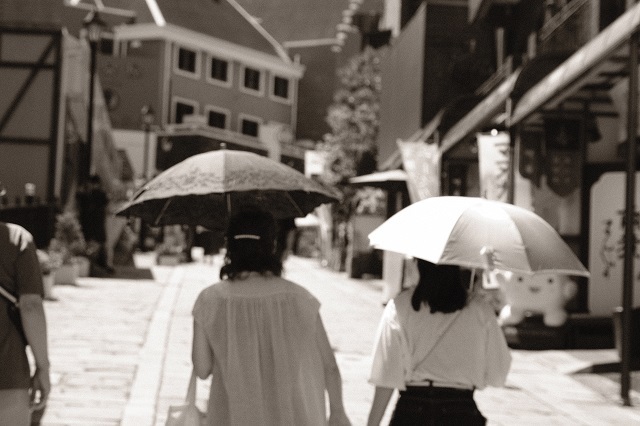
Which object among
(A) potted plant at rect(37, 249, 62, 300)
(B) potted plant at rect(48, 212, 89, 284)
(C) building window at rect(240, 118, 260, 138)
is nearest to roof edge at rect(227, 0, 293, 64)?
(C) building window at rect(240, 118, 260, 138)

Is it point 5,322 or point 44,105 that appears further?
point 44,105

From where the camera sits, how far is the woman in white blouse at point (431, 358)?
5.19 m

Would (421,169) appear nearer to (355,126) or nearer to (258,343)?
(258,343)

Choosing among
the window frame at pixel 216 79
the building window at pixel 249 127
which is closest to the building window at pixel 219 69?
the window frame at pixel 216 79

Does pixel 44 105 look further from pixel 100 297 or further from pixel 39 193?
pixel 100 297

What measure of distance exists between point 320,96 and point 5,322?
65.0 metres

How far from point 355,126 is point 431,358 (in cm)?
3637

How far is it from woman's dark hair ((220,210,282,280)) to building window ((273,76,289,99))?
6393 centimetres

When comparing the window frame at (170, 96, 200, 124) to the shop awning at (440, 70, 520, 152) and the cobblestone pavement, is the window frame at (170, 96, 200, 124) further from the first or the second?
the shop awning at (440, 70, 520, 152)

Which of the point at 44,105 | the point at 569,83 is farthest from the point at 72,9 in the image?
the point at 569,83

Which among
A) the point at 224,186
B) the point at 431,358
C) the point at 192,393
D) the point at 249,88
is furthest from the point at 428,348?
the point at 249,88

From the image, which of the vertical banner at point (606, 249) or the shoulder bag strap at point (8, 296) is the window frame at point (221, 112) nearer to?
the vertical banner at point (606, 249)

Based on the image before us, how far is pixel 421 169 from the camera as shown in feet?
64.3

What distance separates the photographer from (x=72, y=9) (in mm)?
61938
